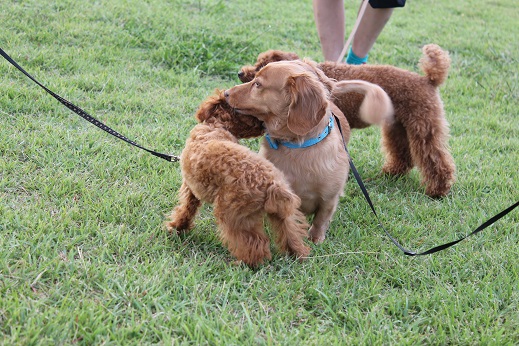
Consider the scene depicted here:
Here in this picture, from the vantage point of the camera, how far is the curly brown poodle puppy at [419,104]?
11.5 ft

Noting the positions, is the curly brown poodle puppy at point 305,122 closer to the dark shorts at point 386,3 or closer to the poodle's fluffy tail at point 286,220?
the poodle's fluffy tail at point 286,220

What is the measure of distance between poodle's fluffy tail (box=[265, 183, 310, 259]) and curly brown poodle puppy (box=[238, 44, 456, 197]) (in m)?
1.18

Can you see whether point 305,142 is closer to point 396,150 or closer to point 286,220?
point 286,220

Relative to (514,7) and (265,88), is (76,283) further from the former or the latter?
(514,7)

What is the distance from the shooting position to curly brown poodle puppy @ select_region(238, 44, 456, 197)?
350 centimetres

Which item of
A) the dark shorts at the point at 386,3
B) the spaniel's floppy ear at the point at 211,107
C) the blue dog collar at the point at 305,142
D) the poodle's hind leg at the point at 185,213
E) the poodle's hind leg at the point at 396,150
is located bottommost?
the poodle's hind leg at the point at 396,150

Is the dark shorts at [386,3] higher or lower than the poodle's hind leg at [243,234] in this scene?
higher

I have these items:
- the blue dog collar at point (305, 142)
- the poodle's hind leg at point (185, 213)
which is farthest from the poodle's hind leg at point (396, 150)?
the poodle's hind leg at point (185, 213)

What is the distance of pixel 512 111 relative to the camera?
17.0 feet

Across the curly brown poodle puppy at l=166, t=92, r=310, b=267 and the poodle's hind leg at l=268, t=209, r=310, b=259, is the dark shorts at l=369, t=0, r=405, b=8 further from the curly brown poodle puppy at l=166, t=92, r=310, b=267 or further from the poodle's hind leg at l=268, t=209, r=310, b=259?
the poodle's hind leg at l=268, t=209, r=310, b=259

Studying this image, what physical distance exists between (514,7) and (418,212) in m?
7.96

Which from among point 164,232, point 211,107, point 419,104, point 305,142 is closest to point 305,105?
point 305,142

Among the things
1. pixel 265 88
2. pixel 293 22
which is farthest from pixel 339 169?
pixel 293 22

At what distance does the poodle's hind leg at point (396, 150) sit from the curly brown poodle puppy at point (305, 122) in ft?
3.41
